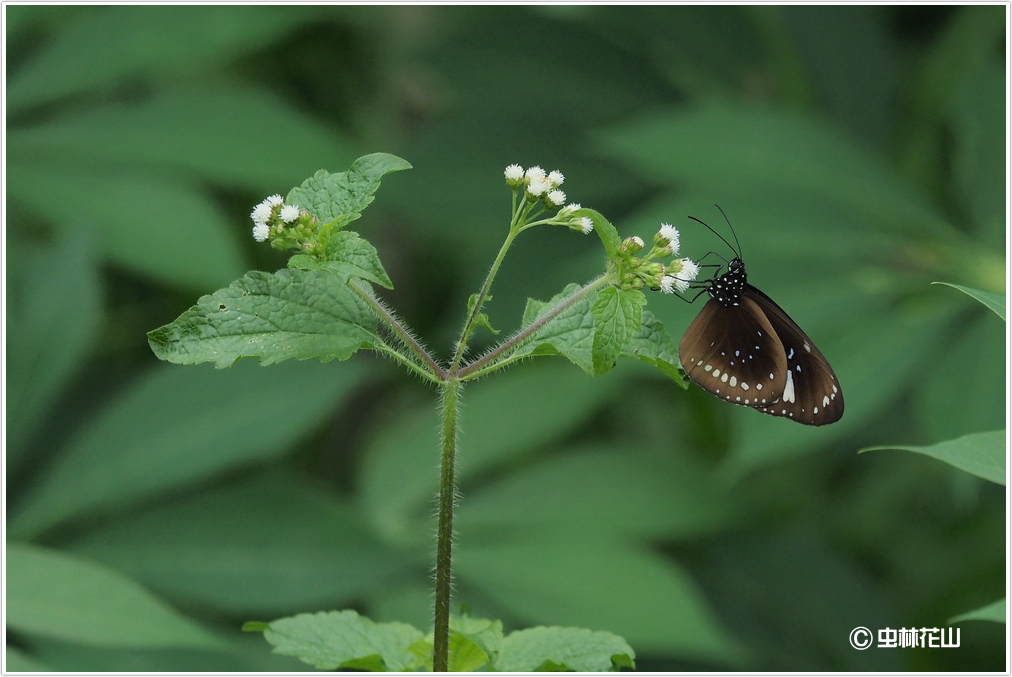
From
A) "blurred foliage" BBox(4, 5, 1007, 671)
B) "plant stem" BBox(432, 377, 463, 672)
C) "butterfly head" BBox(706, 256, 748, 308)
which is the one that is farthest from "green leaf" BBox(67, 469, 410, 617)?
"plant stem" BBox(432, 377, 463, 672)

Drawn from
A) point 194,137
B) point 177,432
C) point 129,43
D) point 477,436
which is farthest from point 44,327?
point 477,436

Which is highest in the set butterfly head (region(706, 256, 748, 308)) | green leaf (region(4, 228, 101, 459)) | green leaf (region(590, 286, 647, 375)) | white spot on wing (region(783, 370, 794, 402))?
green leaf (region(4, 228, 101, 459))

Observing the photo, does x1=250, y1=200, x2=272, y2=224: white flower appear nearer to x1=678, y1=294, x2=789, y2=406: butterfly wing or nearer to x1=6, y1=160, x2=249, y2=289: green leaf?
x1=678, y1=294, x2=789, y2=406: butterfly wing

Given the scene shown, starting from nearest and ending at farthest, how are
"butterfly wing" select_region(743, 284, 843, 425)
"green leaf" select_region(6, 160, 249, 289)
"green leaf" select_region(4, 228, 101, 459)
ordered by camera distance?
"butterfly wing" select_region(743, 284, 843, 425) < "green leaf" select_region(4, 228, 101, 459) < "green leaf" select_region(6, 160, 249, 289)

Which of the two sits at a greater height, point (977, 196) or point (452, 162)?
point (452, 162)

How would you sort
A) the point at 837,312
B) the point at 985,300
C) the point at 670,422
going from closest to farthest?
1. the point at 985,300
2. the point at 837,312
3. the point at 670,422

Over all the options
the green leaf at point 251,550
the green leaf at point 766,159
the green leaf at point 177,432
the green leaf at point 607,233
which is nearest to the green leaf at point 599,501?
the green leaf at point 251,550

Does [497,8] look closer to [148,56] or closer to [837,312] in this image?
[148,56]

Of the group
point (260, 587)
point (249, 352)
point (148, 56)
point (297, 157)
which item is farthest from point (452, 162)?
point (249, 352)
